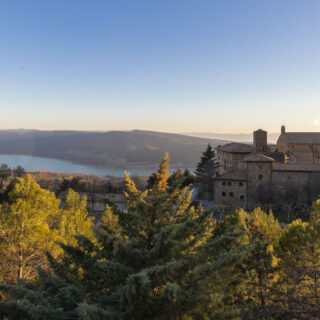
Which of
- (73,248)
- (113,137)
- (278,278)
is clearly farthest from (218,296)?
(113,137)

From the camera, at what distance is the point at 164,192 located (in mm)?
6664

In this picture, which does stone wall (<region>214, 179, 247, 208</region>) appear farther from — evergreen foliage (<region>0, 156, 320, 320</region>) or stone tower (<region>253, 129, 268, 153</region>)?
evergreen foliage (<region>0, 156, 320, 320</region>)

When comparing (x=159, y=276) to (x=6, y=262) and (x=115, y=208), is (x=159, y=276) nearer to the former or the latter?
(x=115, y=208)

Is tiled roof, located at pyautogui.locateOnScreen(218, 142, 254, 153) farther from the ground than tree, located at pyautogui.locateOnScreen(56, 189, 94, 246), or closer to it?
farther from the ground

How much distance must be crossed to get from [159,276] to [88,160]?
118458mm

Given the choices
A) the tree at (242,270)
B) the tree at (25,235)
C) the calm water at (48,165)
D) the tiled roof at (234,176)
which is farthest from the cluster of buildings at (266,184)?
the calm water at (48,165)

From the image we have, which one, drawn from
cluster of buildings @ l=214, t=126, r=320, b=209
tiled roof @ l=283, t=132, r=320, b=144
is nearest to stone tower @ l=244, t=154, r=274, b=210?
cluster of buildings @ l=214, t=126, r=320, b=209

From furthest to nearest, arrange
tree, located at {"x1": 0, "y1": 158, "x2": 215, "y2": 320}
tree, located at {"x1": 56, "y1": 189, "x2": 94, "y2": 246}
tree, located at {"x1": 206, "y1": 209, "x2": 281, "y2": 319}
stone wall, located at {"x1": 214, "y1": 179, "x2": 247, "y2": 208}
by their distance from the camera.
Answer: stone wall, located at {"x1": 214, "y1": 179, "x2": 247, "y2": 208}, tree, located at {"x1": 56, "y1": 189, "x2": 94, "y2": 246}, tree, located at {"x1": 206, "y1": 209, "x2": 281, "y2": 319}, tree, located at {"x1": 0, "y1": 158, "x2": 215, "y2": 320}

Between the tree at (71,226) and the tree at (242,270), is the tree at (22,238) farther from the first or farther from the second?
the tree at (242,270)

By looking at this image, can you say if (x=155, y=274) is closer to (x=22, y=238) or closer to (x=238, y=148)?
(x=22, y=238)

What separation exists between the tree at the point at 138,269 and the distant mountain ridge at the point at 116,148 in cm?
8513

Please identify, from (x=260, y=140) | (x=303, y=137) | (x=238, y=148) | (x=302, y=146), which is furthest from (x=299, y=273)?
(x=303, y=137)

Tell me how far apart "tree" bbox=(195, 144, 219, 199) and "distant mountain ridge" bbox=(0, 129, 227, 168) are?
48.4m

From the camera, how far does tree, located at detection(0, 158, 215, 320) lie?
18.3 feet
